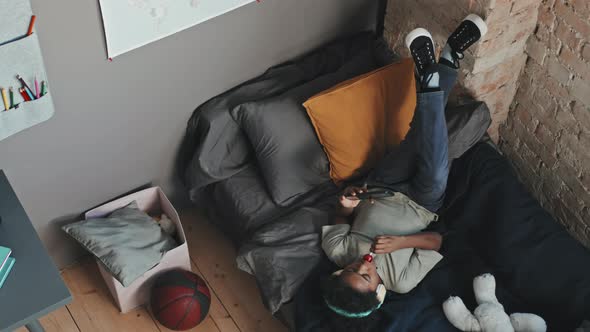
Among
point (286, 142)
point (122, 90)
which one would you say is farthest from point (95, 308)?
point (286, 142)

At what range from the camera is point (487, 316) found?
2.35 m

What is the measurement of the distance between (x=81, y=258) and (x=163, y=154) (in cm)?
60

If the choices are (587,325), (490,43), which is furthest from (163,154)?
(587,325)

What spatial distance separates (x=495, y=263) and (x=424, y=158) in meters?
0.50

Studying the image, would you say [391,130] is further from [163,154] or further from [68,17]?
[68,17]

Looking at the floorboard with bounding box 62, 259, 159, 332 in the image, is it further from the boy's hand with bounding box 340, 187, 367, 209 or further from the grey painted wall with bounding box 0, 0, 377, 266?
the boy's hand with bounding box 340, 187, 367, 209

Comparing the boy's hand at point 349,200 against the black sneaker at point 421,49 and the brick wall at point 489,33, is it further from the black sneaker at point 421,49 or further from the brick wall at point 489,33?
the brick wall at point 489,33

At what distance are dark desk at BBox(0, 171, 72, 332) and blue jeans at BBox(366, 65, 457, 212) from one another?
122 cm

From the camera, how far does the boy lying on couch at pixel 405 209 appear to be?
2.38 meters

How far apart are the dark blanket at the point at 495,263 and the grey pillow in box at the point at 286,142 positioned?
37 centimetres

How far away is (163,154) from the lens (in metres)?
2.82

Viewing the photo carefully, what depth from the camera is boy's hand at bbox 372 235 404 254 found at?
2.44 m

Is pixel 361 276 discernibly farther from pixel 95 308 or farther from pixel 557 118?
pixel 95 308

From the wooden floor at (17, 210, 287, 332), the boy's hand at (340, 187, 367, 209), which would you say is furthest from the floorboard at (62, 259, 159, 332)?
the boy's hand at (340, 187, 367, 209)
